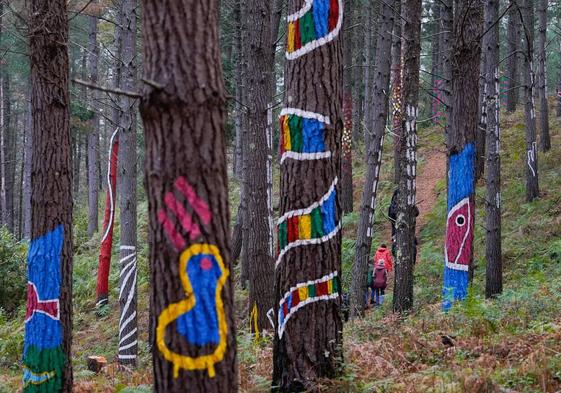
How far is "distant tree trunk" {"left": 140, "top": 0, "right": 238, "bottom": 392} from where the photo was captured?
3.62 meters

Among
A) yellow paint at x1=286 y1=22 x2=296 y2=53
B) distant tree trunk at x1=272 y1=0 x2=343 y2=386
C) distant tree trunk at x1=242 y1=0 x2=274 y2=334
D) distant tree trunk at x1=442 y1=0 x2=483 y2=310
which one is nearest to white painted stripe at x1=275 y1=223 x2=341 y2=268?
distant tree trunk at x1=272 y1=0 x2=343 y2=386

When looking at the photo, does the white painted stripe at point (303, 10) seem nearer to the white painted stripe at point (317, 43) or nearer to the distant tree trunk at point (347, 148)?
the white painted stripe at point (317, 43)

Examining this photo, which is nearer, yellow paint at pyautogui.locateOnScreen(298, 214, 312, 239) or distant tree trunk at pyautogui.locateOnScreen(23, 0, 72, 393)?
yellow paint at pyautogui.locateOnScreen(298, 214, 312, 239)

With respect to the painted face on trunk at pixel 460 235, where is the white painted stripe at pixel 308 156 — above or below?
above

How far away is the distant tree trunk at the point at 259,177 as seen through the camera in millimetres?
10539

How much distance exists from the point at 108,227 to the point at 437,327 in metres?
10.6

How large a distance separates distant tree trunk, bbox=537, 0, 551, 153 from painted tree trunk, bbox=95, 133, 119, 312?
1438cm

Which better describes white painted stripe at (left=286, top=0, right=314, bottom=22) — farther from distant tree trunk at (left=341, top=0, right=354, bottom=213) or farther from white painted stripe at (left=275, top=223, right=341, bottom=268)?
distant tree trunk at (left=341, top=0, right=354, bottom=213)

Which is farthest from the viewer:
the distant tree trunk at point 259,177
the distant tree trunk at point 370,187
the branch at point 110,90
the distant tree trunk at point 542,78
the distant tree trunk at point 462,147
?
the distant tree trunk at point 542,78

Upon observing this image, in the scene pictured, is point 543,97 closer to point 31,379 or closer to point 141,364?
point 141,364

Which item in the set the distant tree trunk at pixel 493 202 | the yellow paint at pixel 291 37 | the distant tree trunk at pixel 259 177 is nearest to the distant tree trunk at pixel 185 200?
the yellow paint at pixel 291 37

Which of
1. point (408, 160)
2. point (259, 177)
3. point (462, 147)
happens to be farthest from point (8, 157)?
point (462, 147)

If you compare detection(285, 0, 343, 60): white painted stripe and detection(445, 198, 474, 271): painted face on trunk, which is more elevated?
detection(285, 0, 343, 60): white painted stripe

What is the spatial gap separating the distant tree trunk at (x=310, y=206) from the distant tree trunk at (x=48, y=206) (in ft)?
9.51
